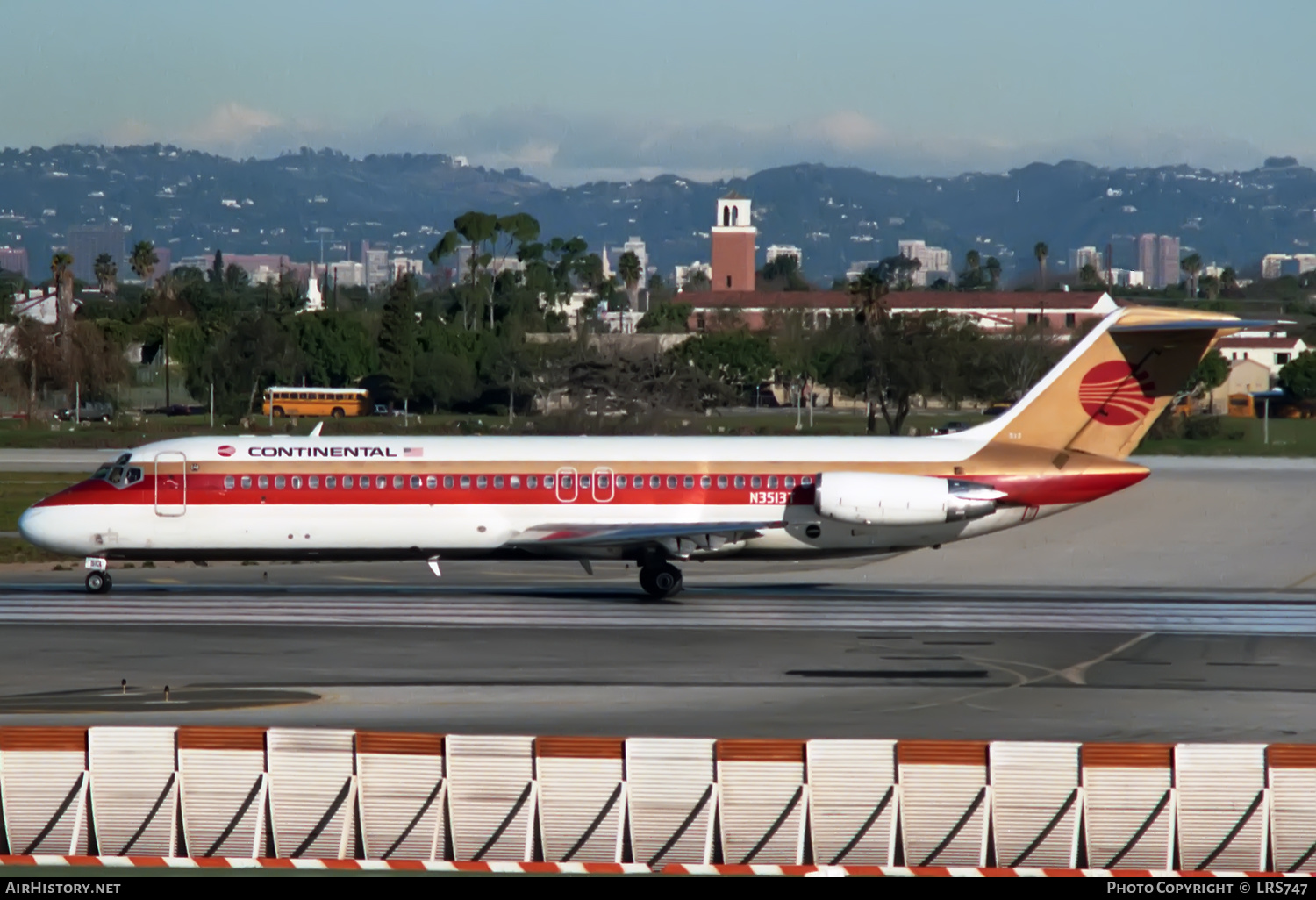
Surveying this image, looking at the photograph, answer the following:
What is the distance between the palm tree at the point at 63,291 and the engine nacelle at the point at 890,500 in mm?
65920

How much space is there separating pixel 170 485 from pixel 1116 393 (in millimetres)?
18271

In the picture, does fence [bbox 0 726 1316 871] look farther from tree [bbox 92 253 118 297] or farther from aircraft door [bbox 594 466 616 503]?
tree [bbox 92 253 118 297]

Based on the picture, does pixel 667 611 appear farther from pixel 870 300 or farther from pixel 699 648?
pixel 870 300

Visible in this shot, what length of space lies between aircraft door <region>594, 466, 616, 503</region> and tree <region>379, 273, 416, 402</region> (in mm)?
69615

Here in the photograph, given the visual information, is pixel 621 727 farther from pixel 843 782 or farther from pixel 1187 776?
pixel 1187 776

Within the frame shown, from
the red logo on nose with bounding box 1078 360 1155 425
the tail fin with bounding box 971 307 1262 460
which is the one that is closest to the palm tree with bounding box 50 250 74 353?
→ the tail fin with bounding box 971 307 1262 460

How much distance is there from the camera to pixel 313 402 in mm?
93875

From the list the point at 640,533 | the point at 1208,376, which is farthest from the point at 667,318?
the point at 640,533

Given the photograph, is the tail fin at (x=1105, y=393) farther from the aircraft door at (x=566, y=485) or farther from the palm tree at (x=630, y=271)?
the palm tree at (x=630, y=271)

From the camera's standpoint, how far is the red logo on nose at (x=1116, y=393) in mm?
31125

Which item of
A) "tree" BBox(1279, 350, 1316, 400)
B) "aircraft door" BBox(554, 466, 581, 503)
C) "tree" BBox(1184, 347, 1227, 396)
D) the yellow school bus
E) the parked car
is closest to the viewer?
"aircraft door" BBox(554, 466, 581, 503)

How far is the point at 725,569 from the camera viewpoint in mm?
36938

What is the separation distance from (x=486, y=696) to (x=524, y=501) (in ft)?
30.6

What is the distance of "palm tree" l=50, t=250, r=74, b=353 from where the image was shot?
86.9 meters
